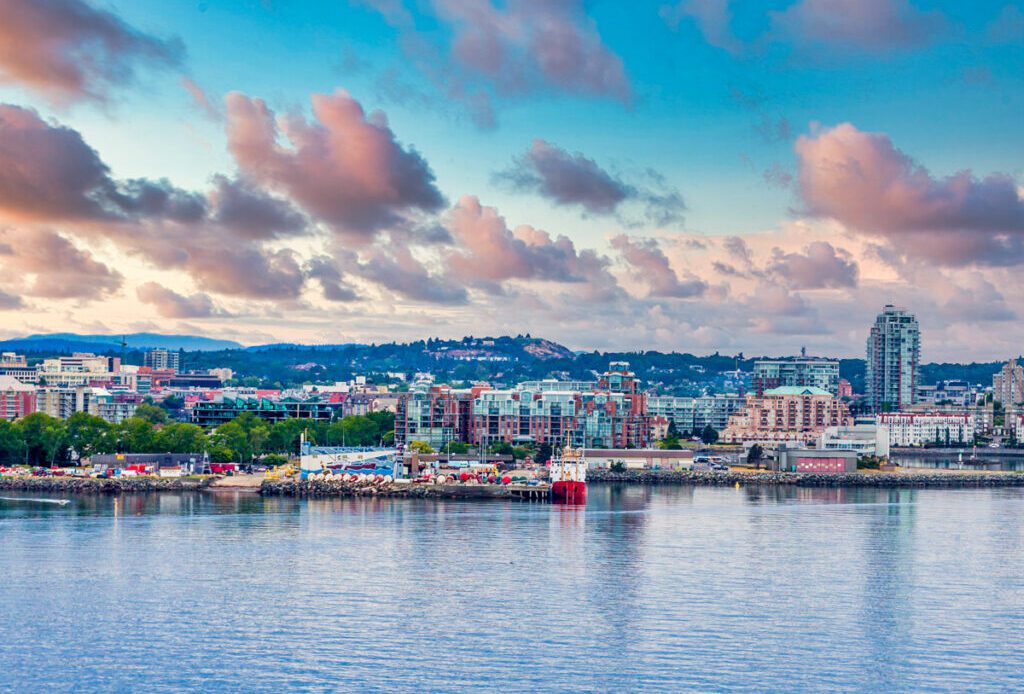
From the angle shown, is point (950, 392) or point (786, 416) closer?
point (786, 416)

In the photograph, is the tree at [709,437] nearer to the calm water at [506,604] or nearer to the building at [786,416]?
the building at [786,416]

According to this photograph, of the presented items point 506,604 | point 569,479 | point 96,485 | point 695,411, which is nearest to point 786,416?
point 695,411

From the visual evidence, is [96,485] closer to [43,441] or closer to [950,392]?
[43,441]

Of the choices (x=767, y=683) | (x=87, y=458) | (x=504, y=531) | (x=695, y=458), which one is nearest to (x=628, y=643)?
(x=767, y=683)

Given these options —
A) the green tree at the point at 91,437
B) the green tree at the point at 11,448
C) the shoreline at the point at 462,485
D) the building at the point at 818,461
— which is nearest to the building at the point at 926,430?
the building at the point at 818,461

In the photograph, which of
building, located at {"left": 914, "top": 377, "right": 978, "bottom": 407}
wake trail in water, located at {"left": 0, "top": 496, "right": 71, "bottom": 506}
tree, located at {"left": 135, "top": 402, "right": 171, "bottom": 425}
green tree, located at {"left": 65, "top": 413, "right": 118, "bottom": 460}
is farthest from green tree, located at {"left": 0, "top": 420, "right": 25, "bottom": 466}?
building, located at {"left": 914, "top": 377, "right": 978, "bottom": 407}

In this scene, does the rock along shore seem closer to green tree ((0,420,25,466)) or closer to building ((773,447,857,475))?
green tree ((0,420,25,466))
